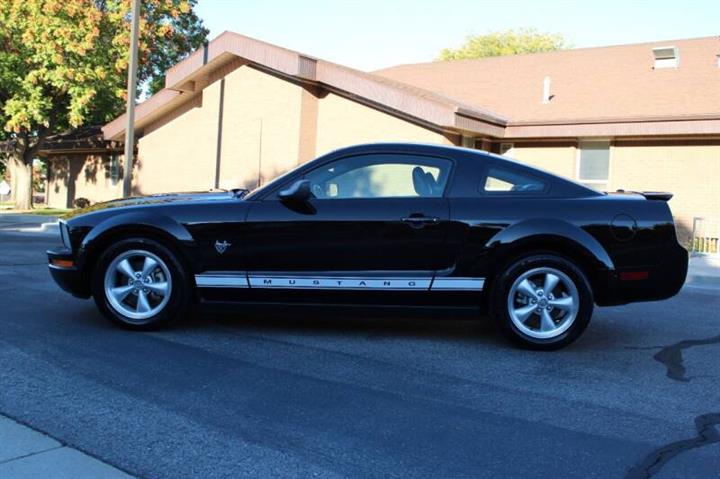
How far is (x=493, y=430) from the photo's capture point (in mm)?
3754

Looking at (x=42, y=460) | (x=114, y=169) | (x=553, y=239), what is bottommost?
(x=42, y=460)

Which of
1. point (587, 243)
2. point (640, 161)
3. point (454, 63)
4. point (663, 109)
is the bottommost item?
point (587, 243)

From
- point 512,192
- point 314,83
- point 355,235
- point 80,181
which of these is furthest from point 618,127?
point 80,181

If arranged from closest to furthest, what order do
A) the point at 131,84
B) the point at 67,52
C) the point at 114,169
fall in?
1. the point at 131,84
2. the point at 67,52
3. the point at 114,169

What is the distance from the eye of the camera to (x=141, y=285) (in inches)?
223

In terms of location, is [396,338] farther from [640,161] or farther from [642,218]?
[640,161]

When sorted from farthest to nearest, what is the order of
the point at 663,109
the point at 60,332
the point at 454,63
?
the point at 454,63
the point at 663,109
the point at 60,332

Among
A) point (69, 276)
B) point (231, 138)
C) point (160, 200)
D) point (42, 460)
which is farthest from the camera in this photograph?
point (231, 138)

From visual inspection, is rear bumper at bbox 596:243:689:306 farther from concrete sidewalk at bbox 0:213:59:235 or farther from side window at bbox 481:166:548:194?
concrete sidewalk at bbox 0:213:59:235

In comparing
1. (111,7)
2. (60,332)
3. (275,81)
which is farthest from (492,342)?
(111,7)

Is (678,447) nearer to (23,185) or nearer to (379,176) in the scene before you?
(379,176)

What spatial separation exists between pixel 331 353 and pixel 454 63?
19678 mm

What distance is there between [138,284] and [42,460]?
2.59m

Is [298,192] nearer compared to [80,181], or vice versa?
[298,192]
